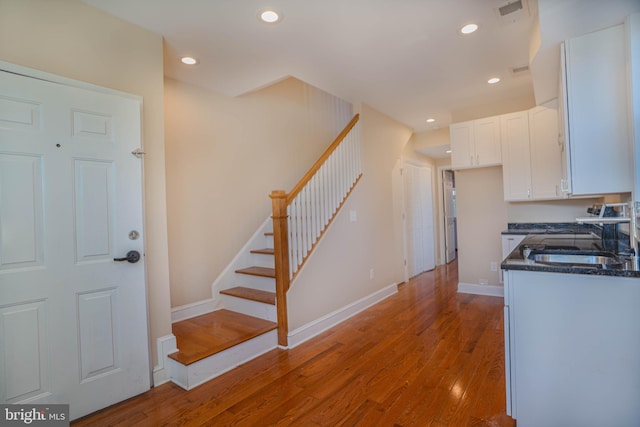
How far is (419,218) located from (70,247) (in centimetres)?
526

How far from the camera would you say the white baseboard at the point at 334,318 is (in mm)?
2869

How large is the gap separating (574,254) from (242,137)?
11.0ft

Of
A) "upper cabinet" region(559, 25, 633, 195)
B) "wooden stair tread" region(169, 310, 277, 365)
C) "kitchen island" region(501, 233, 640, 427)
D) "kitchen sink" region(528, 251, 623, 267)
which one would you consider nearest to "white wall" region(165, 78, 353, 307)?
"wooden stair tread" region(169, 310, 277, 365)

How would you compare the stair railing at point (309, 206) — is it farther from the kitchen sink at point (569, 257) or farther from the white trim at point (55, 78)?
the kitchen sink at point (569, 257)

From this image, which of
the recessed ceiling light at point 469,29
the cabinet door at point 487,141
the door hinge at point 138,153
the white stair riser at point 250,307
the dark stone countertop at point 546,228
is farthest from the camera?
the cabinet door at point 487,141

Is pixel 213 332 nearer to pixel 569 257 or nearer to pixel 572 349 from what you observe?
pixel 572 349

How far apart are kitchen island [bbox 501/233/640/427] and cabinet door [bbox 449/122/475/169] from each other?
2.76 meters

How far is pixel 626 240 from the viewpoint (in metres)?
2.05

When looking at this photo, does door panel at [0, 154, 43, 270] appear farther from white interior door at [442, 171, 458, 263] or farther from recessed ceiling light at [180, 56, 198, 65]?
white interior door at [442, 171, 458, 263]

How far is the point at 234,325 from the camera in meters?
2.85

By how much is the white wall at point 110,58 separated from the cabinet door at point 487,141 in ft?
12.4

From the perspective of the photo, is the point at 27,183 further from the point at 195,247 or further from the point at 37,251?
the point at 195,247

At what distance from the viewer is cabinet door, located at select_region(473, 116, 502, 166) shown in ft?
12.9

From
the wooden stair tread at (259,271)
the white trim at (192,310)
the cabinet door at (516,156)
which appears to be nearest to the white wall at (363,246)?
the wooden stair tread at (259,271)
